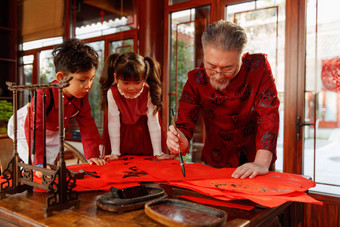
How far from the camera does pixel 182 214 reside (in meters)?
0.79

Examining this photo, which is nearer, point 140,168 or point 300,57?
point 140,168

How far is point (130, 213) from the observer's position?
838 millimetres

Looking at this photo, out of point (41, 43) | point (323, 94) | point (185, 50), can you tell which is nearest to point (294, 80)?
point (323, 94)

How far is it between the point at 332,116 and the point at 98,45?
3.29 metres

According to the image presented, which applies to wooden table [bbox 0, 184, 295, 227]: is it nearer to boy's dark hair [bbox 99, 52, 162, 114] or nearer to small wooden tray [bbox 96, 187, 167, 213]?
small wooden tray [bbox 96, 187, 167, 213]

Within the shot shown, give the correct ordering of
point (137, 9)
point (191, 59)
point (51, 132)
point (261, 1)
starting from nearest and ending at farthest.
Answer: point (51, 132)
point (261, 1)
point (191, 59)
point (137, 9)

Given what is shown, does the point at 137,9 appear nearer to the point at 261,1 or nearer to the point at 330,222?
the point at 261,1

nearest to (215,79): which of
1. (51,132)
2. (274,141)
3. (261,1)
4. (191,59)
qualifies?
(274,141)

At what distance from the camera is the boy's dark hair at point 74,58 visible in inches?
60.1

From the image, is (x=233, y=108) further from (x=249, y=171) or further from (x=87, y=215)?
(x=87, y=215)

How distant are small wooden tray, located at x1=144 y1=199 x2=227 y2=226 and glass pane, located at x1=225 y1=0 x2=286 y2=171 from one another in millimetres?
2323

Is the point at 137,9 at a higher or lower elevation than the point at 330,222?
higher

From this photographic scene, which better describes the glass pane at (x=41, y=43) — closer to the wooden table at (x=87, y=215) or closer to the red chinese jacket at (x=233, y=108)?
the red chinese jacket at (x=233, y=108)

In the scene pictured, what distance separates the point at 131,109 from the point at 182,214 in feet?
4.46
